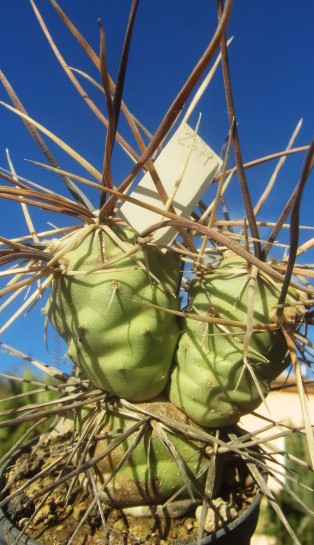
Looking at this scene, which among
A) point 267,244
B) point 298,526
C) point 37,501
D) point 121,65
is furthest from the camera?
point 298,526

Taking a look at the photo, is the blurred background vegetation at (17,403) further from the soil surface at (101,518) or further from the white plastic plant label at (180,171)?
the white plastic plant label at (180,171)

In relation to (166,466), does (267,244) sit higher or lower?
higher

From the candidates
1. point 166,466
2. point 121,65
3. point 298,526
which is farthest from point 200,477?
point 298,526

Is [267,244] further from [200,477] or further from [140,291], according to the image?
[200,477]

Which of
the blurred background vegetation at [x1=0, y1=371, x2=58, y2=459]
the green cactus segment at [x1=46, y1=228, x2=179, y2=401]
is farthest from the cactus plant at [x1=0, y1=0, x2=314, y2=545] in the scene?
the blurred background vegetation at [x1=0, y1=371, x2=58, y2=459]

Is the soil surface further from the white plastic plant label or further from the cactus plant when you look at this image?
the white plastic plant label

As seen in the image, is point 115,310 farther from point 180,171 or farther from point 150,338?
point 180,171

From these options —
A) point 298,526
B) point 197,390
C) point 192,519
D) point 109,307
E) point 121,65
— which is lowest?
point 298,526
